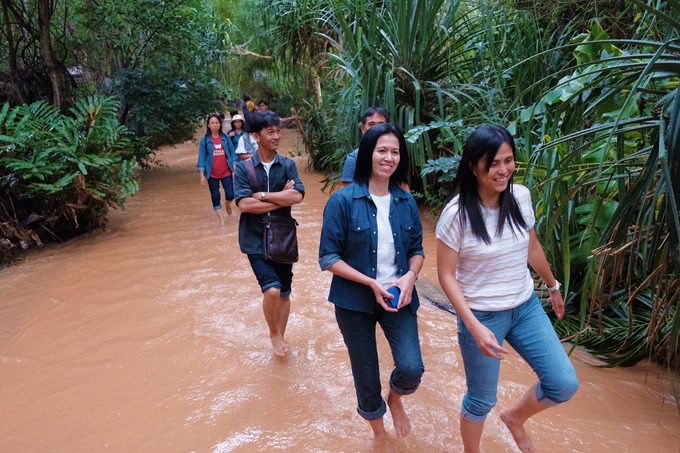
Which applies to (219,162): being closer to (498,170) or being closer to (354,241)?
(354,241)

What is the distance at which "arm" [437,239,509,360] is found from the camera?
189cm

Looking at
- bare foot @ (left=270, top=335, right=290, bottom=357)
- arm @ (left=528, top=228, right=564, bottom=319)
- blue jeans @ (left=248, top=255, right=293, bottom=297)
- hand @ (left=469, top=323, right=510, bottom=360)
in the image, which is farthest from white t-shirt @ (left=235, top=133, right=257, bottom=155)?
hand @ (left=469, top=323, right=510, bottom=360)

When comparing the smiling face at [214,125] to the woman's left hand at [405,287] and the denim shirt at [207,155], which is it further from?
the woman's left hand at [405,287]

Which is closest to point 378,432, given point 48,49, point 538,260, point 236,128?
point 538,260

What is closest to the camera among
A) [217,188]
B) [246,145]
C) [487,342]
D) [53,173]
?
[487,342]

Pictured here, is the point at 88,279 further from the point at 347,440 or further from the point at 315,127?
the point at 315,127

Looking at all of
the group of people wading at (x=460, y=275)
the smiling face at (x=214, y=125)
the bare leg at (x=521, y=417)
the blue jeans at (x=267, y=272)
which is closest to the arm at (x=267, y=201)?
the blue jeans at (x=267, y=272)

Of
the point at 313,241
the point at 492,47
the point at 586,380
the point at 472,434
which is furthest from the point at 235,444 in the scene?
the point at 492,47

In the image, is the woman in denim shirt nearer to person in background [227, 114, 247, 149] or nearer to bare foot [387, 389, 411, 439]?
bare foot [387, 389, 411, 439]

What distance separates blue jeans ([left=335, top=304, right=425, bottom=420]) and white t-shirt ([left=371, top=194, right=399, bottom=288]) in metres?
0.14

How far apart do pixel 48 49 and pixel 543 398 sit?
9590mm

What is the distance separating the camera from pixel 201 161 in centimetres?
694

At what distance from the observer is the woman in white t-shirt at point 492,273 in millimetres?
1986

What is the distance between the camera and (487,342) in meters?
1.88
